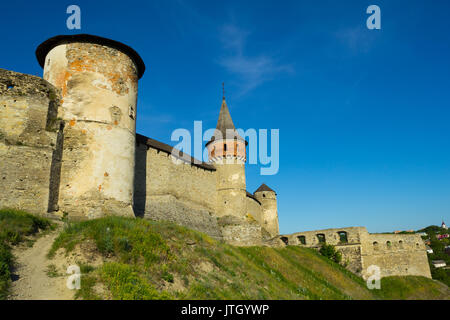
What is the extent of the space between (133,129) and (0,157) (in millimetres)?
6412

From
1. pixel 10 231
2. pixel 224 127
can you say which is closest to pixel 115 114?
pixel 10 231

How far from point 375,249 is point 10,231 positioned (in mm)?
36586

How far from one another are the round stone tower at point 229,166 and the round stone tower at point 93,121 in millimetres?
14906

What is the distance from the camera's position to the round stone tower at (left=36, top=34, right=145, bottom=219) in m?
15.1

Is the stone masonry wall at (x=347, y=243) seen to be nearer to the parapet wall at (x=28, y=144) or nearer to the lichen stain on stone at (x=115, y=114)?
the lichen stain on stone at (x=115, y=114)

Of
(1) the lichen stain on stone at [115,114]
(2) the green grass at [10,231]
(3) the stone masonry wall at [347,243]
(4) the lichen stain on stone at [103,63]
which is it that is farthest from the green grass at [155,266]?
(3) the stone masonry wall at [347,243]

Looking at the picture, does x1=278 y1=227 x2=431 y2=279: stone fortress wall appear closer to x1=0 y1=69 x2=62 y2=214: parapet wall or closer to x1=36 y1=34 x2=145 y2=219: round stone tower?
x1=36 y1=34 x2=145 y2=219: round stone tower

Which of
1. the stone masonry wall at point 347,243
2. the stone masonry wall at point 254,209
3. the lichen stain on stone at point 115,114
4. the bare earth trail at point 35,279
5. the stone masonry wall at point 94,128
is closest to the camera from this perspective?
the bare earth trail at point 35,279

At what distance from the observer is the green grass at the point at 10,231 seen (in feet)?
25.2

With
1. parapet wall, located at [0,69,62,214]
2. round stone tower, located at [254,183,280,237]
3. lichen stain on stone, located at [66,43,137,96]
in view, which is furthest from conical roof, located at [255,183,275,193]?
parapet wall, located at [0,69,62,214]

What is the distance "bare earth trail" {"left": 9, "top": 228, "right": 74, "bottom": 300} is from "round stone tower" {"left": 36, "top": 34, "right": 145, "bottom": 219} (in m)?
5.14
